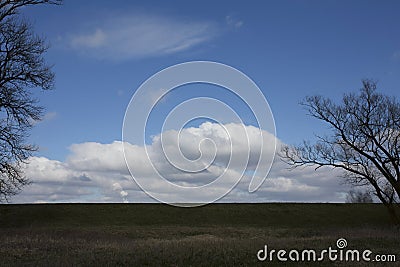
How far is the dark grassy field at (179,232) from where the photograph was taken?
54.6 ft

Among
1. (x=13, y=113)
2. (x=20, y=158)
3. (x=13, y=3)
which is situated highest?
(x=13, y=3)

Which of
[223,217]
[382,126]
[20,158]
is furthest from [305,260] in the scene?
[223,217]

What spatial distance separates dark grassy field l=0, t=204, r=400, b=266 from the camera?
16.6 metres

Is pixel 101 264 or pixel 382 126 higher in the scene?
pixel 382 126

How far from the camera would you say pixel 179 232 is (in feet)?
118

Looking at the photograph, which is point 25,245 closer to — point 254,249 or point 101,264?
point 101,264

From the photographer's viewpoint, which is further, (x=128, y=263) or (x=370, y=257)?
(x=370, y=257)

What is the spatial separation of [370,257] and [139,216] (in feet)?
129

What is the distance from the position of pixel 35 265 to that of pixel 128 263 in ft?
9.95

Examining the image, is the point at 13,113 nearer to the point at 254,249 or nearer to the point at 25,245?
the point at 25,245

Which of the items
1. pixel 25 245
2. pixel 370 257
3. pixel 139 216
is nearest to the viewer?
pixel 370 257

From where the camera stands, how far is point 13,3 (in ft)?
83.6

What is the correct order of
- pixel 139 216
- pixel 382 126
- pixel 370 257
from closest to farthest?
pixel 370 257
pixel 382 126
pixel 139 216

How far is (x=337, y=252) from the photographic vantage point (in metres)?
18.0
